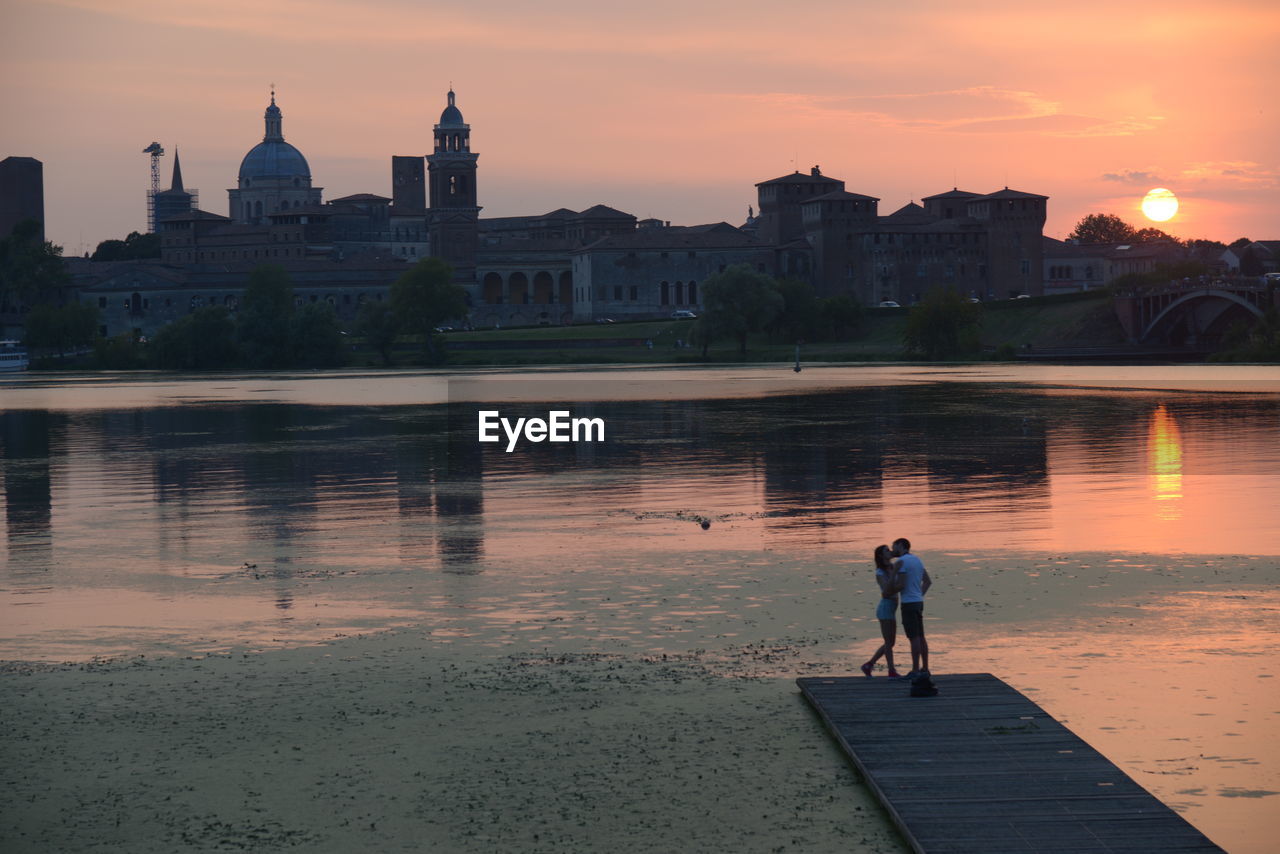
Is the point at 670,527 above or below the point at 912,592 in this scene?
below

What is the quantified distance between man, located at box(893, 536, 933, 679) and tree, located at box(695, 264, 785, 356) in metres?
92.7

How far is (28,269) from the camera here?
5630 inches

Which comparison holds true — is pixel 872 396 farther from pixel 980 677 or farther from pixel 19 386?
pixel 19 386

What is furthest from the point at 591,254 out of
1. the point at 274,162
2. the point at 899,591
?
the point at 899,591

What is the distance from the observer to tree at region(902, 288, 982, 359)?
324 ft

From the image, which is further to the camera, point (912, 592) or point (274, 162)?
point (274, 162)

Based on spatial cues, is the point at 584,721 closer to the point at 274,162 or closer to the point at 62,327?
the point at 62,327

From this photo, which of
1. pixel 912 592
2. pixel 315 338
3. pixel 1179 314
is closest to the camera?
pixel 912 592

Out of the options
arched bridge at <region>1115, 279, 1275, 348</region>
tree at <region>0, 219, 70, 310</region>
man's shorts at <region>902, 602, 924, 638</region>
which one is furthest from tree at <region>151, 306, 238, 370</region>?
man's shorts at <region>902, 602, 924, 638</region>

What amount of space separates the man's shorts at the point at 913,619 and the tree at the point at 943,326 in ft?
287

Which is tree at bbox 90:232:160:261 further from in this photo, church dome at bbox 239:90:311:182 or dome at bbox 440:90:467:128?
dome at bbox 440:90:467:128

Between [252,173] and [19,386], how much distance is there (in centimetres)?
10897

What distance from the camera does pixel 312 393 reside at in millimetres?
70938

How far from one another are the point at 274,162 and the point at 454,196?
→ 4116cm
